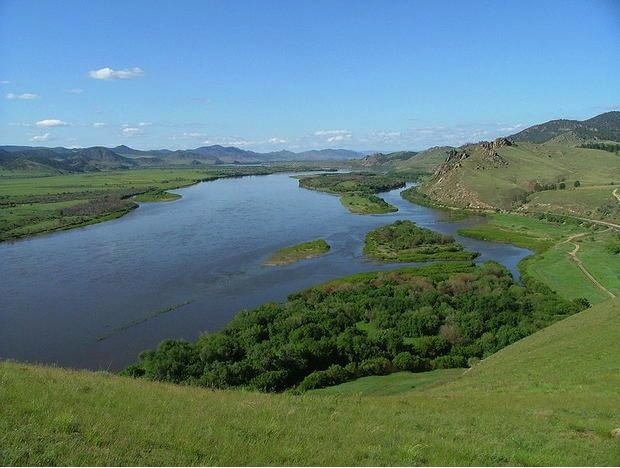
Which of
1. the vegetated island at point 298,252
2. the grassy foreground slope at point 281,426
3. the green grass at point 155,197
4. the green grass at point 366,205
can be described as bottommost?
the vegetated island at point 298,252

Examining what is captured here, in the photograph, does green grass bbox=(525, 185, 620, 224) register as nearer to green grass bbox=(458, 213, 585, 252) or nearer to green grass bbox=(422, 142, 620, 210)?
green grass bbox=(422, 142, 620, 210)

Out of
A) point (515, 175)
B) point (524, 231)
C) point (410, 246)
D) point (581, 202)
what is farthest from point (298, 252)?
point (515, 175)

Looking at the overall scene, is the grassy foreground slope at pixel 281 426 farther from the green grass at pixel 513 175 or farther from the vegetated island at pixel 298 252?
the green grass at pixel 513 175

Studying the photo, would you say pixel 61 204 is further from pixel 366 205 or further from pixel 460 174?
pixel 460 174

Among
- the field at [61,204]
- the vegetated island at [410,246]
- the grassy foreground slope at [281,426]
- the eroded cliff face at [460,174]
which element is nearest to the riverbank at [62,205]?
the field at [61,204]

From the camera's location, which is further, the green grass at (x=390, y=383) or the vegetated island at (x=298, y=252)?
the vegetated island at (x=298, y=252)

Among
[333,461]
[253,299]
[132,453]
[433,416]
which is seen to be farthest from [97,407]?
[253,299]

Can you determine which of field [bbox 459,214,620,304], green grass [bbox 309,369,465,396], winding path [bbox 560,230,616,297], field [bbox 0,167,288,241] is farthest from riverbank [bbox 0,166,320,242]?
winding path [bbox 560,230,616,297]
